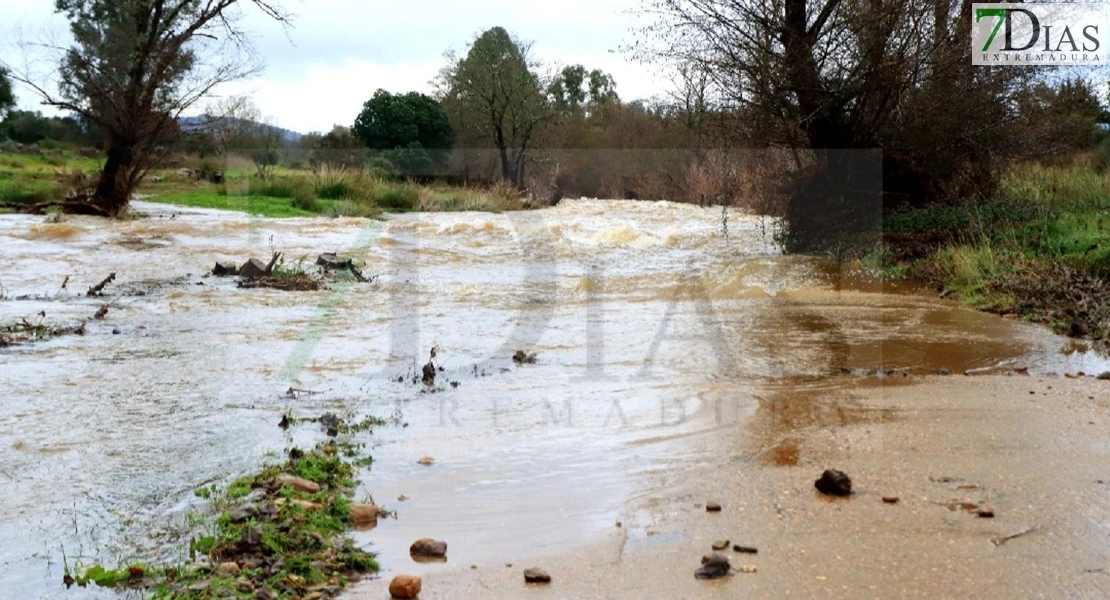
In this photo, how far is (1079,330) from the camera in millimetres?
7449

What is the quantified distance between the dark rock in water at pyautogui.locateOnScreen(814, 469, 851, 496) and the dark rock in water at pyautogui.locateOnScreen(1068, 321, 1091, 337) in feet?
15.4

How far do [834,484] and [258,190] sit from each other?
80.9 ft

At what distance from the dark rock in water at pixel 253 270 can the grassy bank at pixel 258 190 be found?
10227 mm

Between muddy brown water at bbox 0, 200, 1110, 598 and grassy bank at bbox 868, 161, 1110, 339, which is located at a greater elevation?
grassy bank at bbox 868, 161, 1110, 339

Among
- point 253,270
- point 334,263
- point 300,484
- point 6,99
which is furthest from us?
point 6,99

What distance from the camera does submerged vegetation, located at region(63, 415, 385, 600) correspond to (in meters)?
2.95

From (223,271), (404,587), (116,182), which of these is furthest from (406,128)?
(404,587)

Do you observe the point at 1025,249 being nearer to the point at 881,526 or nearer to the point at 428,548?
the point at 881,526

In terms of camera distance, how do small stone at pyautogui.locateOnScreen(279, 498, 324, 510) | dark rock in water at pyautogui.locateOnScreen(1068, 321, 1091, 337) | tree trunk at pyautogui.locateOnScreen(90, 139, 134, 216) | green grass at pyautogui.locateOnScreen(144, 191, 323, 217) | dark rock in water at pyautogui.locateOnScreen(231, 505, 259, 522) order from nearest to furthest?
dark rock in water at pyautogui.locateOnScreen(231, 505, 259, 522) < small stone at pyautogui.locateOnScreen(279, 498, 324, 510) < dark rock in water at pyautogui.locateOnScreen(1068, 321, 1091, 337) < tree trunk at pyautogui.locateOnScreen(90, 139, 134, 216) < green grass at pyautogui.locateOnScreen(144, 191, 323, 217)

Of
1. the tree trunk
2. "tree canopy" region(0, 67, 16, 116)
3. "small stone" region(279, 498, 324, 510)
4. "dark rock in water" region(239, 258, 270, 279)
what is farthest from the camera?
"tree canopy" region(0, 67, 16, 116)

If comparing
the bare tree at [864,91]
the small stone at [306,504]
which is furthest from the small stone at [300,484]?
the bare tree at [864,91]

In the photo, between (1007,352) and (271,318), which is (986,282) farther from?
(271,318)

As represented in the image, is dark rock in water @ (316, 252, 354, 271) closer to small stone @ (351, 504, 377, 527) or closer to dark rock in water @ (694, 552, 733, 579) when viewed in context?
small stone @ (351, 504, 377, 527)

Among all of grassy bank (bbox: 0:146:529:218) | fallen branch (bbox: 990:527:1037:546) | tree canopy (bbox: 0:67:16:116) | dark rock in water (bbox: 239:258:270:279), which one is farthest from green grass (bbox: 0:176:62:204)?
fallen branch (bbox: 990:527:1037:546)
